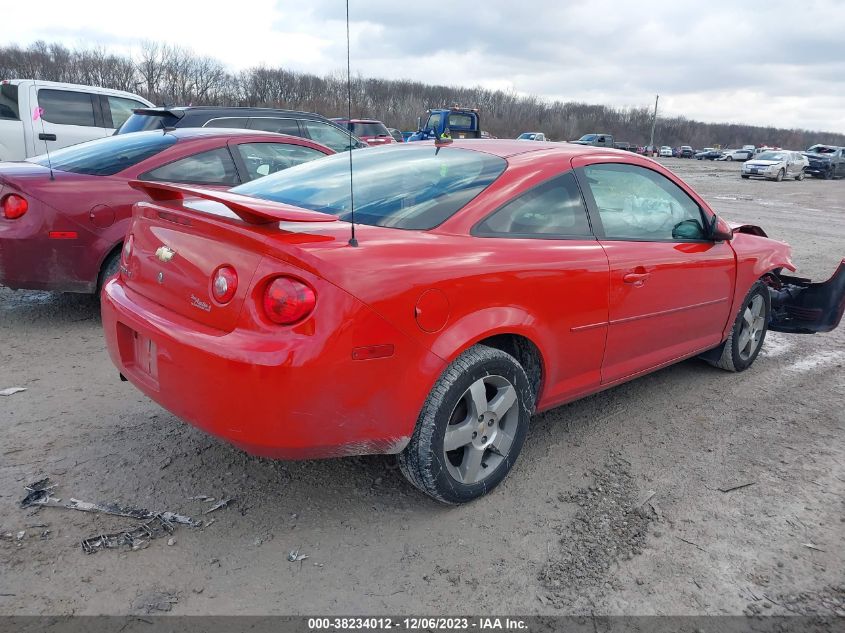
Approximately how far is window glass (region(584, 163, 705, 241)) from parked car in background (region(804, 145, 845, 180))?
36.1 m

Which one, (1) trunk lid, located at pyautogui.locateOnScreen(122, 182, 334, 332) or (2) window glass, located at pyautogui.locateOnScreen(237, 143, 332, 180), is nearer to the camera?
(1) trunk lid, located at pyautogui.locateOnScreen(122, 182, 334, 332)

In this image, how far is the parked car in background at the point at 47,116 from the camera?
10.2m

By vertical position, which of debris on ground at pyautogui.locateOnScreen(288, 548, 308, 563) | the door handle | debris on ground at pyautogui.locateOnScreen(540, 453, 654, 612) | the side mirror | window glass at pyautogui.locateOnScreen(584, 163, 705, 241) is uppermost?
window glass at pyautogui.locateOnScreen(584, 163, 705, 241)

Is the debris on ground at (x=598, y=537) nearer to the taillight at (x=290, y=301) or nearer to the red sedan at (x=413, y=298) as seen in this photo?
the red sedan at (x=413, y=298)

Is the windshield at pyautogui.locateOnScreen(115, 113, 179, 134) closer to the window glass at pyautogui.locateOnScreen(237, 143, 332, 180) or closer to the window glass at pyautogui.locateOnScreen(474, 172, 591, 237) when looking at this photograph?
the window glass at pyautogui.locateOnScreen(237, 143, 332, 180)

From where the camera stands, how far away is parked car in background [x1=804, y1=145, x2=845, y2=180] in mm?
33812

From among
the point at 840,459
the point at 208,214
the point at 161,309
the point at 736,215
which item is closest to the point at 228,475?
the point at 161,309

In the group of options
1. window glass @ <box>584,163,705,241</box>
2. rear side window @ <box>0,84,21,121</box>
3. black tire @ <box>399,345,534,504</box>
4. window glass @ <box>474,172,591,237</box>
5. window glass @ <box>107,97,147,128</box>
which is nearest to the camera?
black tire @ <box>399,345,534,504</box>

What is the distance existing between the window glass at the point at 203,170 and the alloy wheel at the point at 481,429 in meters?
3.48

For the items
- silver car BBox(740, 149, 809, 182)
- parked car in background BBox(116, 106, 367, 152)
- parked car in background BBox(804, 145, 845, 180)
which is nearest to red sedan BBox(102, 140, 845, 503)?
parked car in background BBox(116, 106, 367, 152)

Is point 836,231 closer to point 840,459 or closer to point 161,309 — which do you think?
point 840,459

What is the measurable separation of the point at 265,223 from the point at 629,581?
1.85 m

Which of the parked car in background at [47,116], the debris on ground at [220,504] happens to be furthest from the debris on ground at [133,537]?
the parked car in background at [47,116]

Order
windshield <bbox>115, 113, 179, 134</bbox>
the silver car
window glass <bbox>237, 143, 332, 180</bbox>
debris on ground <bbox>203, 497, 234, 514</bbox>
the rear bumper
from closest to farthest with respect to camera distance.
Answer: the rear bumper → debris on ground <bbox>203, 497, 234, 514</bbox> → window glass <bbox>237, 143, 332, 180</bbox> → windshield <bbox>115, 113, 179, 134</bbox> → the silver car
